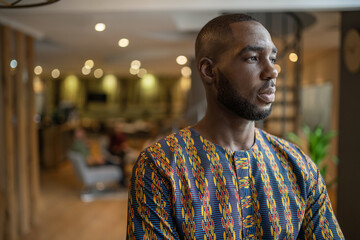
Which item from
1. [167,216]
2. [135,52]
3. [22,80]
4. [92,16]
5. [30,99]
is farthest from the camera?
[135,52]

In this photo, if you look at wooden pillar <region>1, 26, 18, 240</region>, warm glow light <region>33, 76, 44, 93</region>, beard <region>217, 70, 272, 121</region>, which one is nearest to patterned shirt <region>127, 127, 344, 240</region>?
beard <region>217, 70, 272, 121</region>

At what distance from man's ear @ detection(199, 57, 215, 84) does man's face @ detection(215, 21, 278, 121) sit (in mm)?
25

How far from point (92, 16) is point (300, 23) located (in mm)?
2786

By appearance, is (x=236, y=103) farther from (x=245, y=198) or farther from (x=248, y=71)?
(x=245, y=198)

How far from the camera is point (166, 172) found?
955 millimetres

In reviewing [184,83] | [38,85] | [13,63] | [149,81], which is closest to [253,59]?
[13,63]

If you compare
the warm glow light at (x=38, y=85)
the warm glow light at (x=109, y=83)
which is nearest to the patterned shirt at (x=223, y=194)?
the warm glow light at (x=38, y=85)

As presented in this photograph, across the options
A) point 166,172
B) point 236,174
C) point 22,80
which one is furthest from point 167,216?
point 22,80

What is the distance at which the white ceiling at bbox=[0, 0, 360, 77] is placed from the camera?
3473 millimetres

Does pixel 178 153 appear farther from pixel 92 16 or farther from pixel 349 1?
pixel 92 16

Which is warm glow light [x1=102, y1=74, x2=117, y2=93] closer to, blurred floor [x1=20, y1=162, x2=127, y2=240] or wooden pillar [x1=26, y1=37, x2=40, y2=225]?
blurred floor [x1=20, y1=162, x2=127, y2=240]

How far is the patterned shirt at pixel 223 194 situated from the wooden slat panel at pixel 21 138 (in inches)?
159

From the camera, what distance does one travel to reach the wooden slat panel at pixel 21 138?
4.59 m

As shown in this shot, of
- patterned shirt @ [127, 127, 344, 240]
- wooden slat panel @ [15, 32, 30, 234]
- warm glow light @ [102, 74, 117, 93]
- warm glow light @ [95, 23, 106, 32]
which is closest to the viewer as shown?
patterned shirt @ [127, 127, 344, 240]
